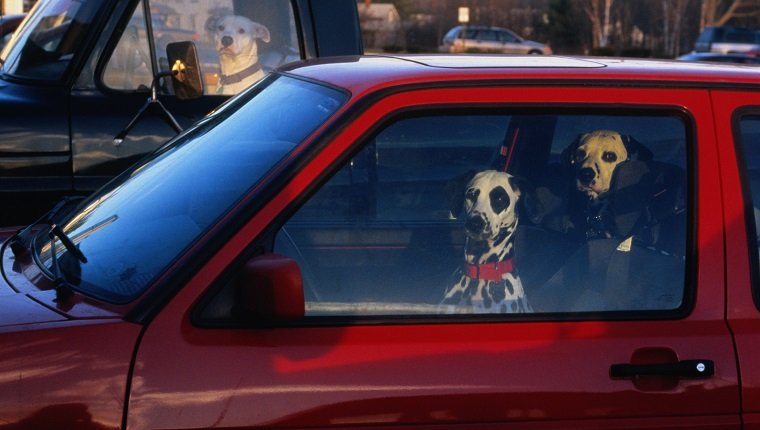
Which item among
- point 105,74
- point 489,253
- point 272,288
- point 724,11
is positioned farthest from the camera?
point 724,11

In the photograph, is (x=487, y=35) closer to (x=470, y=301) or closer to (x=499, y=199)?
(x=499, y=199)

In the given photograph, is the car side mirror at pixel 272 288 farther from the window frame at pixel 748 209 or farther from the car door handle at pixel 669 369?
the window frame at pixel 748 209

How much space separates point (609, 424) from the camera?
8.98 ft

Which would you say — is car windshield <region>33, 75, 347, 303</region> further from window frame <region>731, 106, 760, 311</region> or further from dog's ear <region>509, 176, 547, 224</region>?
window frame <region>731, 106, 760, 311</region>

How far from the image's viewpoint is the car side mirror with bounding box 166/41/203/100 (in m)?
5.26

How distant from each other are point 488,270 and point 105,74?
10.8 ft

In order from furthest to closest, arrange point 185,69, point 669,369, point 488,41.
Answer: point 488,41 → point 185,69 → point 669,369

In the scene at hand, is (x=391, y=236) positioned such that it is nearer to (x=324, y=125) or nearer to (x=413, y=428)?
(x=324, y=125)

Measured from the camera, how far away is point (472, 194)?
3113 mm

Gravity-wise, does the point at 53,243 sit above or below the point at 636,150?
below

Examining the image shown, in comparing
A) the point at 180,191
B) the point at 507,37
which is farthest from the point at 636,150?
the point at 507,37

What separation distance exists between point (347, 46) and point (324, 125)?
11.2 feet

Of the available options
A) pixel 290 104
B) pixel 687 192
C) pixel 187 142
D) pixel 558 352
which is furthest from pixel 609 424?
pixel 187 142

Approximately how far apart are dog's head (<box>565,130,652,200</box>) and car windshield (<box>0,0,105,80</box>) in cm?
338
